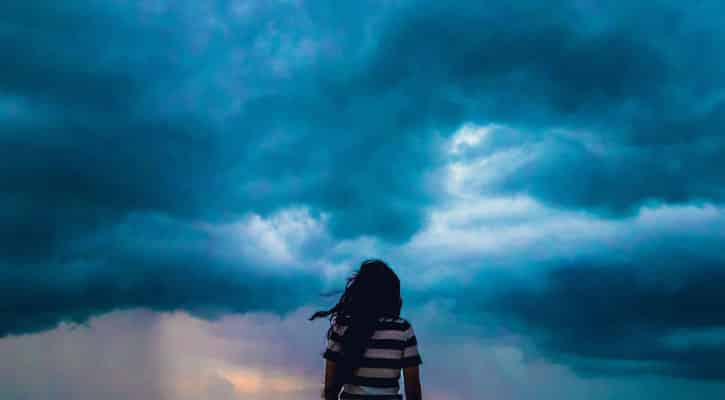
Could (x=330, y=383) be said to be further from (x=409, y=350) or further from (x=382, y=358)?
(x=409, y=350)

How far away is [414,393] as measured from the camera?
328 inches

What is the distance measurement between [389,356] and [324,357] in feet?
3.17

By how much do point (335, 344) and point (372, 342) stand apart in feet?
1.82

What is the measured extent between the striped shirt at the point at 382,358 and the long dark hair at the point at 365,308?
0.08 m

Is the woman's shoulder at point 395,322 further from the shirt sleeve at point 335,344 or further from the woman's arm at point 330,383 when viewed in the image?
the woman's arm at point 330,383

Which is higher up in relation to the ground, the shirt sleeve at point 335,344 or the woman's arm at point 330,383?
the shirt sleeve at point 335,344

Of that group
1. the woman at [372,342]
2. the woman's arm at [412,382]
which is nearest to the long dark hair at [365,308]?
the woman at [372,342]

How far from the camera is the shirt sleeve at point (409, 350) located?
8137 millimetres

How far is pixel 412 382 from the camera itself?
827 cm

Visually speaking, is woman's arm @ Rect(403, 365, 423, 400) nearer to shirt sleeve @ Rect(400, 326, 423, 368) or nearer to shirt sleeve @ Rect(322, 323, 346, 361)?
shirt sleeve @ Rect(400, 326, 423, 368)

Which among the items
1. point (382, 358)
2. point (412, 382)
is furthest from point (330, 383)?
point (412, 382)

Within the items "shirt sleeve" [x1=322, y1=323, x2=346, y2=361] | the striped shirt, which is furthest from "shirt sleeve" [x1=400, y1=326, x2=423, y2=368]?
"shirt sleeve" [x1=322, y1=323, x2=346, y2=361]

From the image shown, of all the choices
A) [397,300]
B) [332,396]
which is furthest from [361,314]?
[332,396]

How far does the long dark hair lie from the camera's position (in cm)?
798
